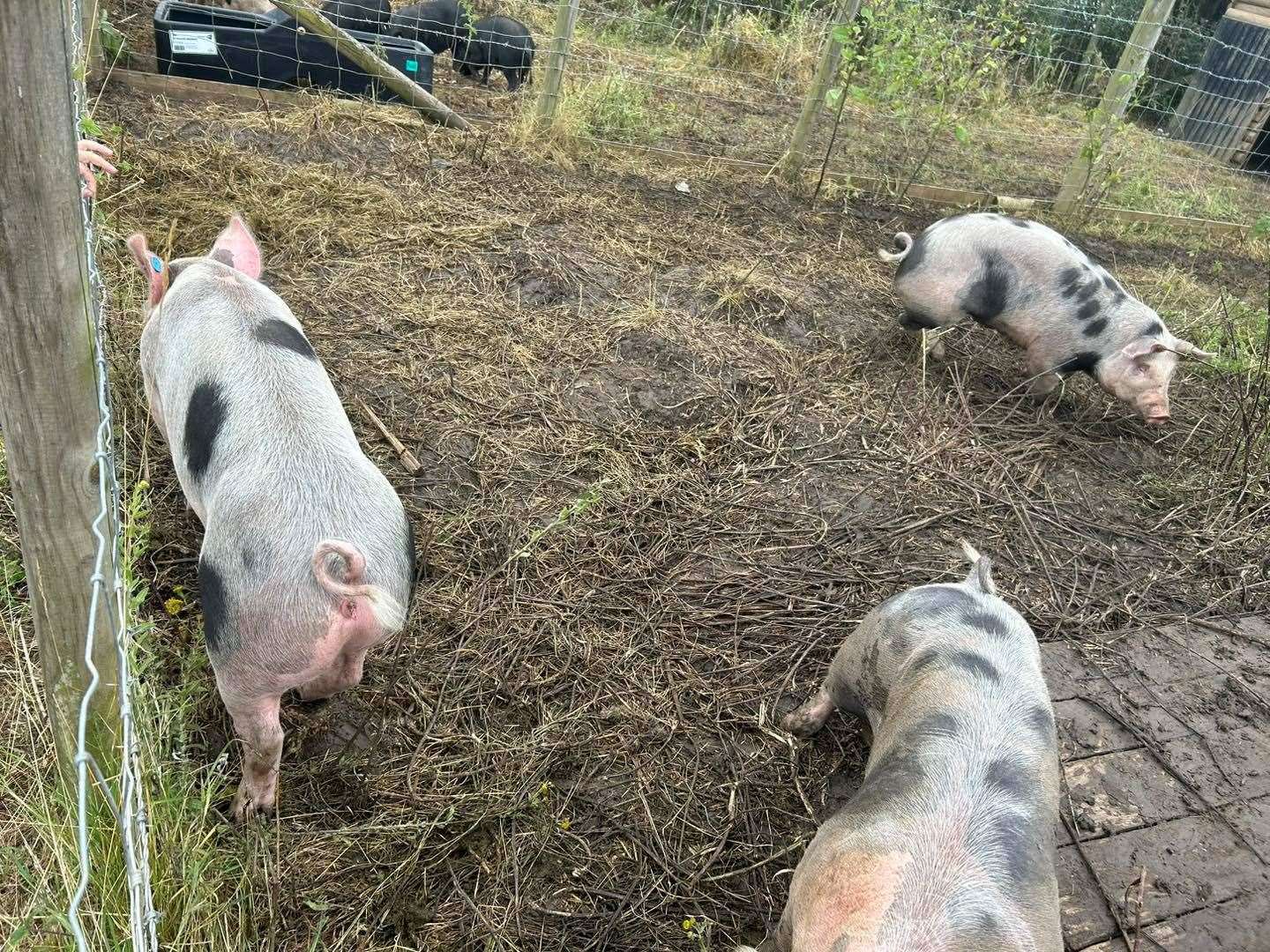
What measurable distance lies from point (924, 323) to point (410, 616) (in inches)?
131

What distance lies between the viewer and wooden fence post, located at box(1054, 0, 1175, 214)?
6.16 meters

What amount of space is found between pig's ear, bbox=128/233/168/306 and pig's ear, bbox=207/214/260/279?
0.18m

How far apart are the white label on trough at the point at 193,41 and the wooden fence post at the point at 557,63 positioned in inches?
85.7

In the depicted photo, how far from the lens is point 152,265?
2.60m

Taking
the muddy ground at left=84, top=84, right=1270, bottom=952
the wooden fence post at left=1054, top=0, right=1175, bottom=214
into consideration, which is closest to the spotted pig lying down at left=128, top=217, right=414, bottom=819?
the muddy ground at left=84, top=84, right=1270, bottom=952

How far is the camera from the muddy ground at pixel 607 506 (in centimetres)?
234

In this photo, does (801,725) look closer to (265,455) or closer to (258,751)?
(258,751)

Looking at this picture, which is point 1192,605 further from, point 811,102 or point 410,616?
point 811,102

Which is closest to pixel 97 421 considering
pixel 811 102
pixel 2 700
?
pixel 2 700

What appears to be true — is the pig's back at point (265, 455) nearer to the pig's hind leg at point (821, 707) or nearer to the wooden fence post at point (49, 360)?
the wooden fence post at point (49, 360)

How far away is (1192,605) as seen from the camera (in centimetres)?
365

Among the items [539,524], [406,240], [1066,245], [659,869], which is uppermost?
[1066,245]

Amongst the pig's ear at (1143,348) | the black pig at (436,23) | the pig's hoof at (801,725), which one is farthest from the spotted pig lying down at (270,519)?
the black pig at (436,23)

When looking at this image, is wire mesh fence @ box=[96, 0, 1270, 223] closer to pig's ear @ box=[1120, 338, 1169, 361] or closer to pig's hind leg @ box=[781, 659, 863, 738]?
pig's ear @ box=[1120, 338, 1169, 361]
